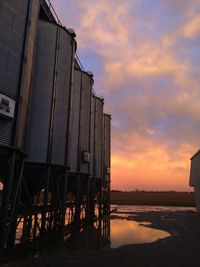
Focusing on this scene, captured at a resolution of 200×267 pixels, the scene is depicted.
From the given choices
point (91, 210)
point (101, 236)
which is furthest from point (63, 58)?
point (91, 210)

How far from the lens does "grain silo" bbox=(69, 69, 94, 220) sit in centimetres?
3159

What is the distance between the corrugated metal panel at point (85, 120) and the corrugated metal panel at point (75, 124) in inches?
32.6

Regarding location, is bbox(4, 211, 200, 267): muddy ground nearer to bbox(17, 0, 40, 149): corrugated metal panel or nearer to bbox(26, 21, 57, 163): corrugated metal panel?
bbox(17, 0, 40, 149): corrugated metal panel

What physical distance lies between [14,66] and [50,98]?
5.99 metres

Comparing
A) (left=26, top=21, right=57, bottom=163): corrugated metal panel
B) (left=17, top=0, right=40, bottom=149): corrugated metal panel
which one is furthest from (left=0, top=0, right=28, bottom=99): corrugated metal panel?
(left=26, top=21, right=57, bottom=163): corrugated metal panel

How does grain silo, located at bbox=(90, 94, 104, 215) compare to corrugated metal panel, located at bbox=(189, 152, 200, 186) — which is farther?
corrugated metal panel, located at bbox=(189, 152, 200, 186)

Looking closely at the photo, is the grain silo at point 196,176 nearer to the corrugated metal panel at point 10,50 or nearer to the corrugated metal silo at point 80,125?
Result: the corrugated metal silo at point 80,125

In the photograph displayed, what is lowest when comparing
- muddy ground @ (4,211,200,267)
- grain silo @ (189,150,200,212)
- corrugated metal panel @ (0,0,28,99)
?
muddy ground @ (4,211,200,267)

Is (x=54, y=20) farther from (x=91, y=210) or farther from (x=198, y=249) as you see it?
(x=91, y=210)

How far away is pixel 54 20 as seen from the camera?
2653cm

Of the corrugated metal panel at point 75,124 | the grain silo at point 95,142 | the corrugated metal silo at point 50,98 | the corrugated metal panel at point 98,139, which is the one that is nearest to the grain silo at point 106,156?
the grain silo at point 95,142

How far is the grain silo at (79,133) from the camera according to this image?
31594 millimetres

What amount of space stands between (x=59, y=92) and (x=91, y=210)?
2445 centimetres

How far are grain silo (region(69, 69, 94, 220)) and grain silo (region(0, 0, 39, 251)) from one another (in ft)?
41.3
